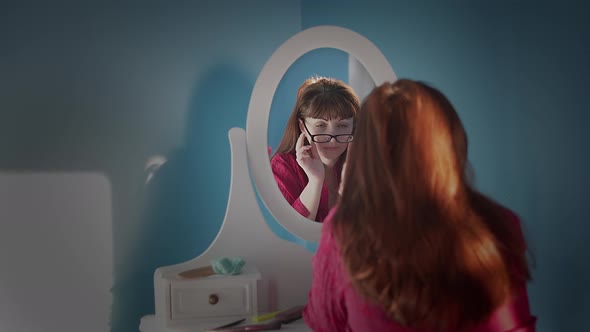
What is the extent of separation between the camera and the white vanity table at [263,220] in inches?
55.2

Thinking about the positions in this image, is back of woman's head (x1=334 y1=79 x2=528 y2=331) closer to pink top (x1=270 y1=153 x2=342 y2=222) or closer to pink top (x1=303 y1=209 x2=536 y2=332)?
pink top (x1=303 y1=209 x2=536 y2=332)

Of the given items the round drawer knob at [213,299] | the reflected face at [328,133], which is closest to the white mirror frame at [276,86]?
the reflected face at [328,133]

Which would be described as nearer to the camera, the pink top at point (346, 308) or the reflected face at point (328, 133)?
the pink top at point (346, 308)

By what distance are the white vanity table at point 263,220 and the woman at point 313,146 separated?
37 millimetres

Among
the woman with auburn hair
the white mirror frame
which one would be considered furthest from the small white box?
the woman with auburn hair

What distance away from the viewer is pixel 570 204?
1203mm

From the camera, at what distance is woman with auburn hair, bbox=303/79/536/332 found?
92 centimetres

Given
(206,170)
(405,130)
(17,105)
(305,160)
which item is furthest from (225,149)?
(405,130)

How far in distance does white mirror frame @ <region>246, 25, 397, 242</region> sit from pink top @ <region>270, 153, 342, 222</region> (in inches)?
0.7

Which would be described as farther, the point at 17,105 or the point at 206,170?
the point at 206,170

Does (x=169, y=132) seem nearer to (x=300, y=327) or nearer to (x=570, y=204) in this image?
(x=300, y=327)

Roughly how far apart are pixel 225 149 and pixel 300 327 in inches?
22.6

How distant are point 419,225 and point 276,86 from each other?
64 cm

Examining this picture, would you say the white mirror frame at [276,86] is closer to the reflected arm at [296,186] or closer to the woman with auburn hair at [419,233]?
the reflected arm at [296,186]
